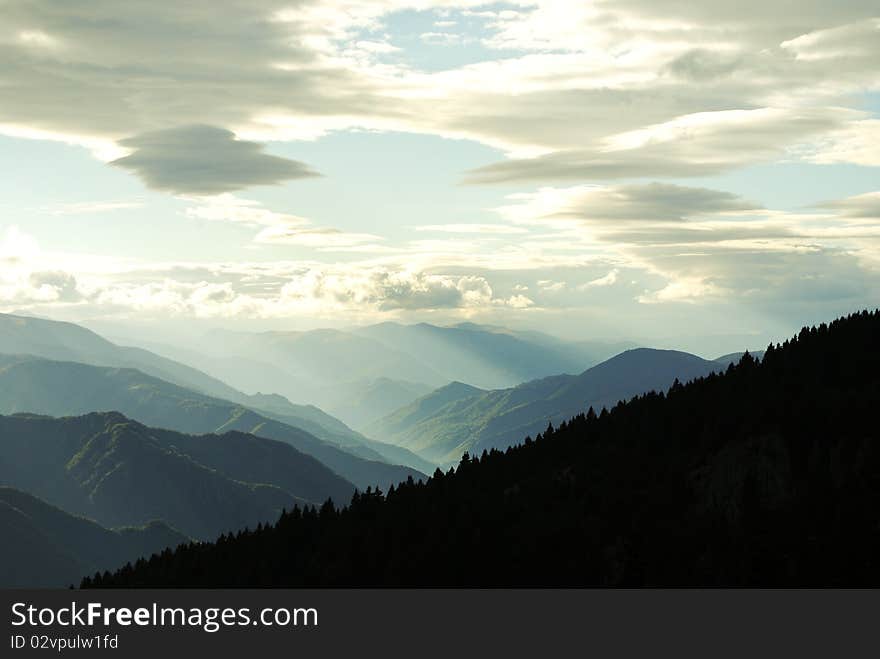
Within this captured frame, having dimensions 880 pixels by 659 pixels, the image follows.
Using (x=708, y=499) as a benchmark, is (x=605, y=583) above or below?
below

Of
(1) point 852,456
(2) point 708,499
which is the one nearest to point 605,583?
(2) point 708,499

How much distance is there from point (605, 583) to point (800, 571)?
35902mm
